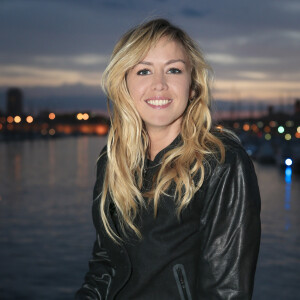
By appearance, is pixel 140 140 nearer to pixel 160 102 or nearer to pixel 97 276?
pixel 160 102

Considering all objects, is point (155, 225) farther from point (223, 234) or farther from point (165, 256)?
point (223, 234)

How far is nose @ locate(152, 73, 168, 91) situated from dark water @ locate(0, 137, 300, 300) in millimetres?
14071

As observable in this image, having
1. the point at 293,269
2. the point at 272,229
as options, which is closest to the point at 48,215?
the point at 272,229

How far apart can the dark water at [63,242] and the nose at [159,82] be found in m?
14.1

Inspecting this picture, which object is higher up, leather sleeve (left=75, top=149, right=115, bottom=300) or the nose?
the nose

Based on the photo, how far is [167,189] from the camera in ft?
Result: 7.95

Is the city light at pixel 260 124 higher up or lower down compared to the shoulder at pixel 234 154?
lower down

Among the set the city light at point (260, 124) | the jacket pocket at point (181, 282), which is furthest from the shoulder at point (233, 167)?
the city light at point (260, 124)

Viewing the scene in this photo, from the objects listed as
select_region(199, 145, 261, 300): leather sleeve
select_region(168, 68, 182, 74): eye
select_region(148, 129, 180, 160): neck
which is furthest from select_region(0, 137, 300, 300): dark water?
select_region(199, 145, 261, 300): leather sleeve

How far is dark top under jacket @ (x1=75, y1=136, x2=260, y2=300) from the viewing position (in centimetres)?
215

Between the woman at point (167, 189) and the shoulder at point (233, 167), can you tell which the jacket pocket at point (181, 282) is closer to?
the woman at point (167, 189)

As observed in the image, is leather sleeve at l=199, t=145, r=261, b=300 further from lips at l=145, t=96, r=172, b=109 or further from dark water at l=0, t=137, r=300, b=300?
dark water at l=0, t=137, r=300, b=300

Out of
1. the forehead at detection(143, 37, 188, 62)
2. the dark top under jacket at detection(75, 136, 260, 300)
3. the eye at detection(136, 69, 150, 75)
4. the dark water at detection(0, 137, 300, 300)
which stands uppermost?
the forehead at detection(143, 37, 188, 62)

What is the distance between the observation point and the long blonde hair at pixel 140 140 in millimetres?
2377
